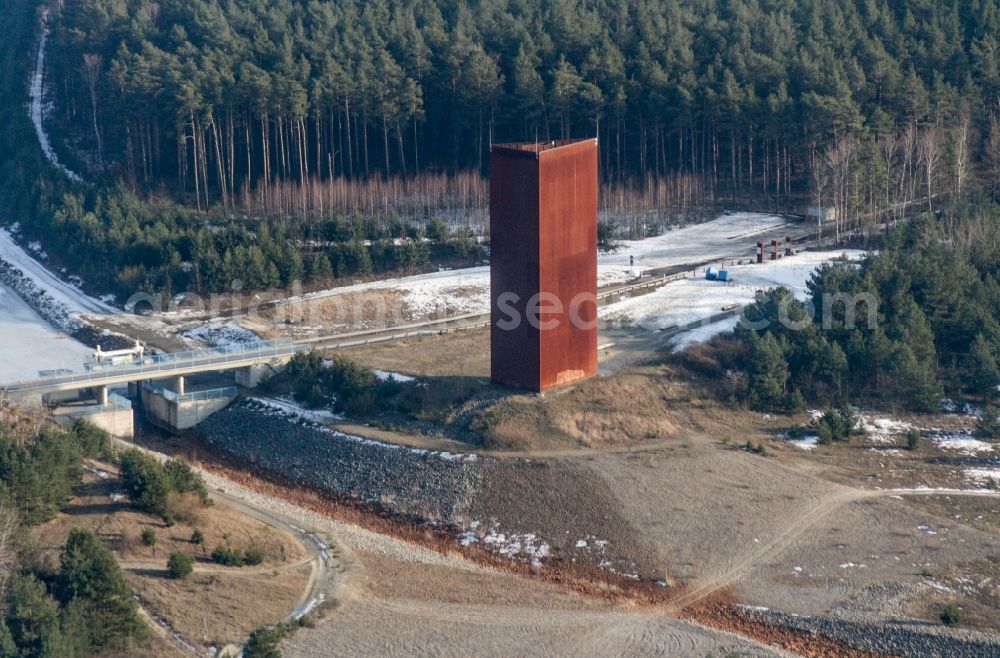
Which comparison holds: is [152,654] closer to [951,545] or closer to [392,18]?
[951,545]

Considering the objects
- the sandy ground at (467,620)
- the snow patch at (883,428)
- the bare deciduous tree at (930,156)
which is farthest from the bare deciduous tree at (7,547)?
the bare deciduous tree at (930,156)

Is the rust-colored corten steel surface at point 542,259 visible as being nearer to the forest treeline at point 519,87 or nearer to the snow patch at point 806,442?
the snow patch at point 806,442

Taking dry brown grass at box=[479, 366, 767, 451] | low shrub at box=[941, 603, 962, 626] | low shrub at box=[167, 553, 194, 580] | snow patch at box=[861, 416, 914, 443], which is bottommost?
low shrub at box=[941, 603, 962, 626]

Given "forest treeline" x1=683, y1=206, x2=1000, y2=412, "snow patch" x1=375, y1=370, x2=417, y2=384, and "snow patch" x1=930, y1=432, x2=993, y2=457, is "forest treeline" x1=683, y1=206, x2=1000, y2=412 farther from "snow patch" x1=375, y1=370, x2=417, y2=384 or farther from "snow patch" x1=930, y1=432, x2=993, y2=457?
"snow patch" x1=375, y1=370, x2=417, y2=384

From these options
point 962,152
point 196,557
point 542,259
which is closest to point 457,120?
point 962,152

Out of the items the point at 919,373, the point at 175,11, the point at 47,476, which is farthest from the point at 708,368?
the point at 175,11

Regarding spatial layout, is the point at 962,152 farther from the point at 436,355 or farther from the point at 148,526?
the point at 148,526

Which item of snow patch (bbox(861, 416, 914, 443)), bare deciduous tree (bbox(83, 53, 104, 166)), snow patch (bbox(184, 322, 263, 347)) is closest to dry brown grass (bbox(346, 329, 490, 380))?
snow patch (bbox(184, 322, 263, 347))
